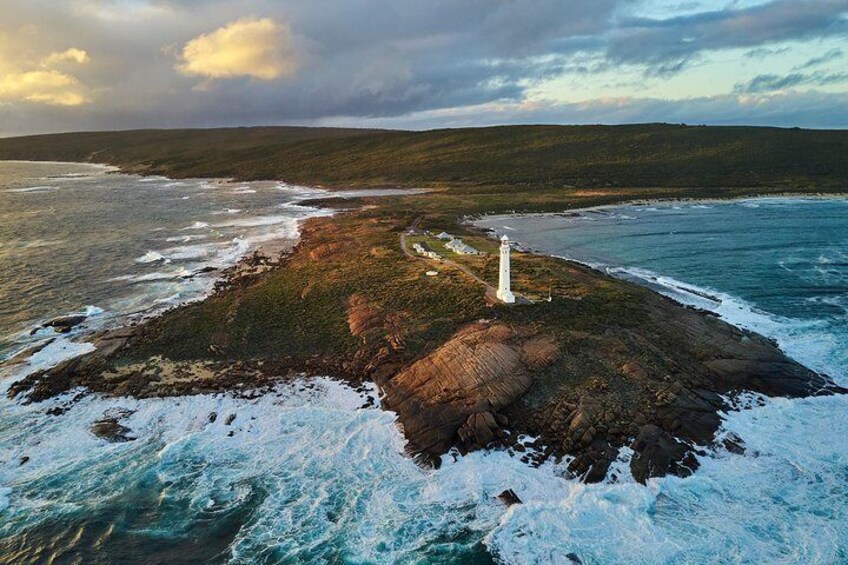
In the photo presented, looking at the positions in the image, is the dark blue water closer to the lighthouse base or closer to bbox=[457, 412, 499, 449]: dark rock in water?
the lighthouse base

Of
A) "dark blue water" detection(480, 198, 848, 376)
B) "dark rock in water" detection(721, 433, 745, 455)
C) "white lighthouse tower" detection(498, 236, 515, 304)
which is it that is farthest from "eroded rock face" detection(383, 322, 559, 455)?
"dark blue water" detection(480, 198, 848, 376)

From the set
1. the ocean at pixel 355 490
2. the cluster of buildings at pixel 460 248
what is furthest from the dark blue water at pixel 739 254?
the cluster of buildings at pixel 460 248

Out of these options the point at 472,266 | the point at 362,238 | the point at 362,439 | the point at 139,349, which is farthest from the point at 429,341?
the point at 362,238

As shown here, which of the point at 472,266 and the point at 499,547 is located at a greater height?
the point at 472,266

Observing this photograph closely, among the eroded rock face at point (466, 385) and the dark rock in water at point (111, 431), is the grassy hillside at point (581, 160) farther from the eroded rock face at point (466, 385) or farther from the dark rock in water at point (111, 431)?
the dark rock in water at point (111, 431)

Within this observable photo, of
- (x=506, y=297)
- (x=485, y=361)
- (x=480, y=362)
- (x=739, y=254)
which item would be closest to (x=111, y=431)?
(x=480, y=362)

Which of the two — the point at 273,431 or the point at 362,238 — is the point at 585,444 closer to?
the point at 273,431
